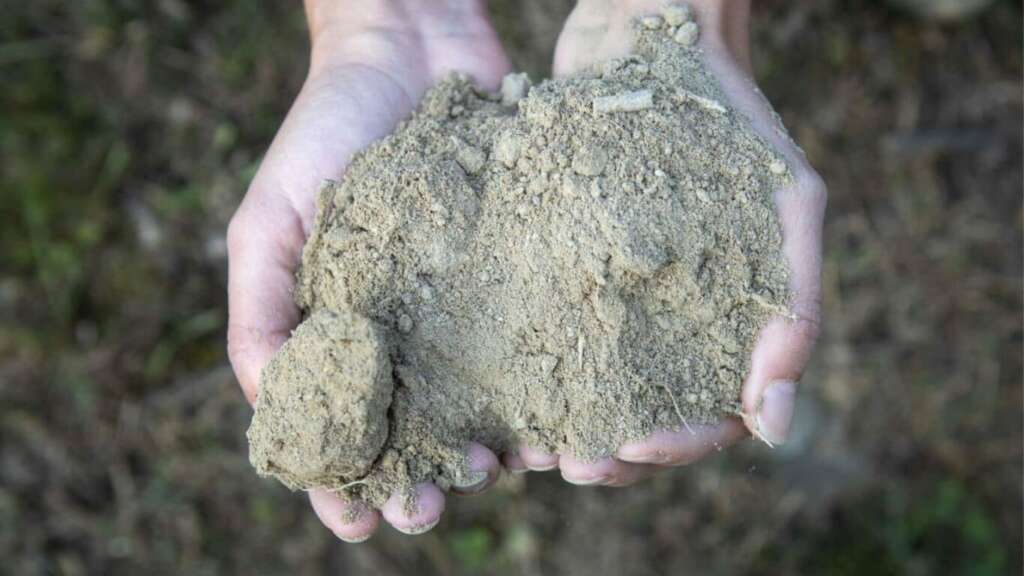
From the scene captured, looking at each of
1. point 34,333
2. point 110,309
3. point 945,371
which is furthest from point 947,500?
point 34,333

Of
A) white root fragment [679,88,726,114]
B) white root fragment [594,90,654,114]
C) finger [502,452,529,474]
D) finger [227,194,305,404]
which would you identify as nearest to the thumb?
white root fragment [679,88,726,114]

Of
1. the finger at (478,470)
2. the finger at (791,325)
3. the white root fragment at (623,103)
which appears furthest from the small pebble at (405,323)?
the finger at (791,325)

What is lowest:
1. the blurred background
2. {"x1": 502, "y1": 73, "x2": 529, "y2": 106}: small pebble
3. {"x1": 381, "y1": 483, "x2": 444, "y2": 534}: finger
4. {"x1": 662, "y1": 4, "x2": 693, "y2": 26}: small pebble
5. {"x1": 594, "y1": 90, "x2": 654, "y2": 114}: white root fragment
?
the blurred background

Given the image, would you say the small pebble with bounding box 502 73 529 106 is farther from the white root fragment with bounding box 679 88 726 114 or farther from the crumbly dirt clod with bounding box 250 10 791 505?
the white root fragment with bounding box 679 88 726 114

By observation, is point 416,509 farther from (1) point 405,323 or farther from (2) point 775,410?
(2) point 775,410

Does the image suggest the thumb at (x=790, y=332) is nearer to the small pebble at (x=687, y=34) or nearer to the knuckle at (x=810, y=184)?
the knuckle at (x=810, y=184)

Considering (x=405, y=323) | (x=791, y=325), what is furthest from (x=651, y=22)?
(x=405, y=323)

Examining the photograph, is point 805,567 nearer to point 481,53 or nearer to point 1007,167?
point 1007,167
